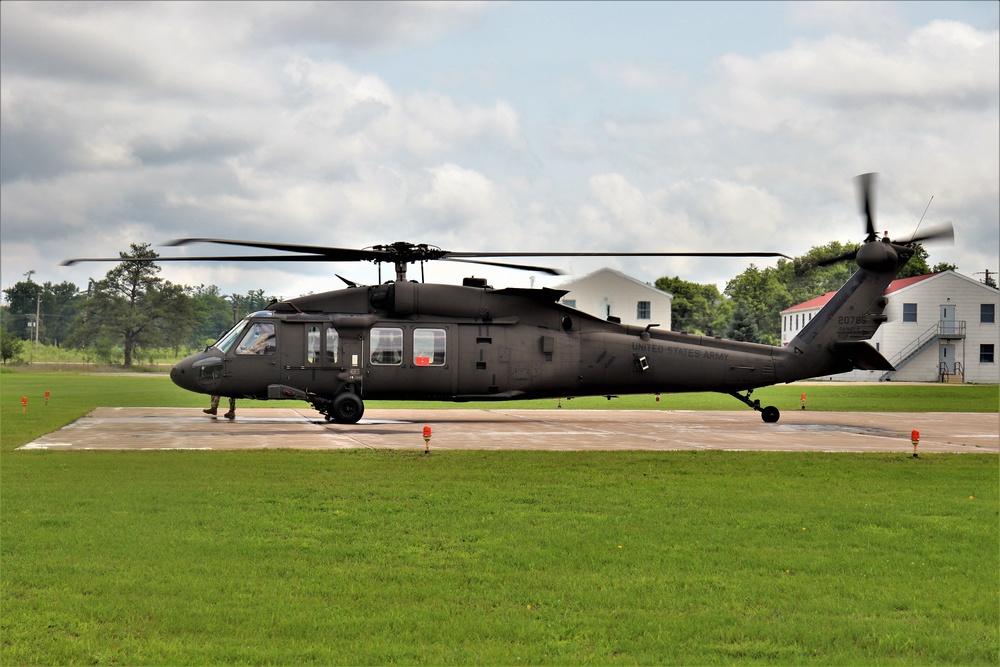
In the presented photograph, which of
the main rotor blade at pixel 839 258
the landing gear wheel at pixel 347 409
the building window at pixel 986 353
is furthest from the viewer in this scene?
the building window at pixel 986 353

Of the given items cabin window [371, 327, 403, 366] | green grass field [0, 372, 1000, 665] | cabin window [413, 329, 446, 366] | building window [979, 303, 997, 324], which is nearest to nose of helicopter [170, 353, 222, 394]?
cabin window [371, 327, 403, 366]

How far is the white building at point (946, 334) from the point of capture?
262ft

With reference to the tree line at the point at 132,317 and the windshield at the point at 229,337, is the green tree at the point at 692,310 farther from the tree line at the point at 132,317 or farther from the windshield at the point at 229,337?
the windshield at the point at 229,337

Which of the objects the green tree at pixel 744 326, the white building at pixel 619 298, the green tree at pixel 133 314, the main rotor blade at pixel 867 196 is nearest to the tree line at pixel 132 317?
the green tree at pixel 133 314

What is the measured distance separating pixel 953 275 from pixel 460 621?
85058 mm

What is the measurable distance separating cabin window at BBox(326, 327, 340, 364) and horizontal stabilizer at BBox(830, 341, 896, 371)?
15.9m

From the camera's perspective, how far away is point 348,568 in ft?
28.7

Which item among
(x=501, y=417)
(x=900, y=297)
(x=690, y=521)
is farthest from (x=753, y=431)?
(x=900, y=297)

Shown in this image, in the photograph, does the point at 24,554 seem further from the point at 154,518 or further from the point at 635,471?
the point at 635,471

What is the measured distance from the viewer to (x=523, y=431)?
25.6 m

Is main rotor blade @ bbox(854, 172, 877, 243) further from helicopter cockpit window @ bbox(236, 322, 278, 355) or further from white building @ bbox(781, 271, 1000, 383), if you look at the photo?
white building @ bbox(781, 271, 1000, 383)

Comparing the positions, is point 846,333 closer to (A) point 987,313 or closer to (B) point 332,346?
(B) point 332,346

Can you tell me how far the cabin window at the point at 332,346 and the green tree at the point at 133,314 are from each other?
85051mm

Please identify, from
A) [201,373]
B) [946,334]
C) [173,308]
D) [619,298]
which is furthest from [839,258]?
[173,308]
